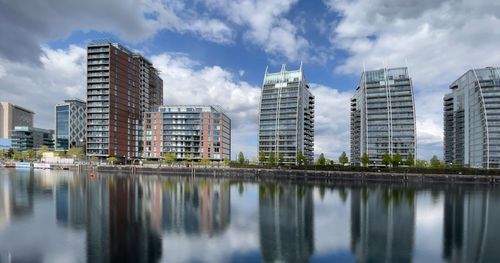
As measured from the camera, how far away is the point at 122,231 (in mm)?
34625

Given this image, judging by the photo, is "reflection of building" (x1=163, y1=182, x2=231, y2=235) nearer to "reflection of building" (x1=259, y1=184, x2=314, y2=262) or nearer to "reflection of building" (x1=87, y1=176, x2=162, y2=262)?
"reflection of building" (x1=87, y1=176, x2=162, y2=262)

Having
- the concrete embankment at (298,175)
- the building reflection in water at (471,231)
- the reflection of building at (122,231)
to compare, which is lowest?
the concrete embankment at (298,175)

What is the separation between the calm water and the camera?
2819cm

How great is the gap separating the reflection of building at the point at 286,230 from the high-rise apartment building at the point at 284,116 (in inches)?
4903

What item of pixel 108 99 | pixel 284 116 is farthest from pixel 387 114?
pixel 108 99

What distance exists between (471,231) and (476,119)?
15068 cm

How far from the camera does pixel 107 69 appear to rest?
6388 inches

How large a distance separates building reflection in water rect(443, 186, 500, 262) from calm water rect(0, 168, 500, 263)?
0.12 m

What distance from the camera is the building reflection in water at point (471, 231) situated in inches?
1177

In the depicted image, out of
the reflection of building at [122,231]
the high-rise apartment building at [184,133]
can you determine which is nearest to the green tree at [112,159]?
the high-rise apartment building at [184,133]

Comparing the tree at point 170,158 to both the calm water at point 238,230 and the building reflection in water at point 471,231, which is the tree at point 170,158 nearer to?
the calm water at point 238,230

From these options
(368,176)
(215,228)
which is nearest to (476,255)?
(215,228)

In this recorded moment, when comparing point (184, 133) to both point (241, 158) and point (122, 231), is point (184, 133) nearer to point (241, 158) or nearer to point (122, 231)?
point (241, 158)

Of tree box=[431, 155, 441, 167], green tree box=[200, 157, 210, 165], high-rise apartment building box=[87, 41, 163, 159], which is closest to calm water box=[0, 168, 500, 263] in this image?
tree box=[431, 155, 441, 167]
